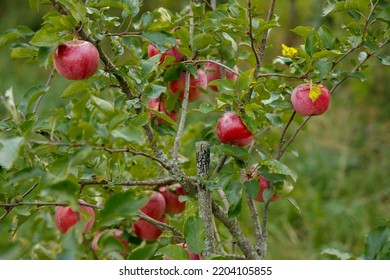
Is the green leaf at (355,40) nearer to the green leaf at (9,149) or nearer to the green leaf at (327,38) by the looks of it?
the green leaf at (327,38)

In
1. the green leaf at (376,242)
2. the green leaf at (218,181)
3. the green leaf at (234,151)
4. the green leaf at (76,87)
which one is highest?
the green leaf at (76,87)

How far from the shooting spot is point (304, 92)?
975mm

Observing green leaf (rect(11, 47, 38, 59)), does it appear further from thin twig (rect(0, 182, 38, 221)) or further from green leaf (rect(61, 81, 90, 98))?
thin twig (rect(0, 182, 38, 221))

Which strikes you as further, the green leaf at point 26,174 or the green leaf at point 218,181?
the green leaf at point 218,181

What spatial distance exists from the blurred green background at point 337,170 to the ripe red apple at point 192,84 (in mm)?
959

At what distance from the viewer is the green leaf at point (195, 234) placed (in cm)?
88

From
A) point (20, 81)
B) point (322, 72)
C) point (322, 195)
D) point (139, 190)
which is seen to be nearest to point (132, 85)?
point (139, 190)

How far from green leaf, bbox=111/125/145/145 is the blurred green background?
1.36 metres

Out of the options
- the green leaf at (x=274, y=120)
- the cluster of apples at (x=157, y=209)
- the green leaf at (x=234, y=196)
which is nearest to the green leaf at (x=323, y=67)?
the green leaf at (x=274, y=120)

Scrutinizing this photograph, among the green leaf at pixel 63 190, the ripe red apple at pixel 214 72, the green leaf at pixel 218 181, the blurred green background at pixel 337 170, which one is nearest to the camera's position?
the green leaf at pixel 63 190

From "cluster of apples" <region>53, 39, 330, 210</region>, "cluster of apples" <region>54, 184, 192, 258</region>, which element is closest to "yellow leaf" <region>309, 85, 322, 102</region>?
"cluster of apples" <region>53, 39, 330, 210</region>

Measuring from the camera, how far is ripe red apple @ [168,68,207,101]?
106cm

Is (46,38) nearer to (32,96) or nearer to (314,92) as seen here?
(32,96)
